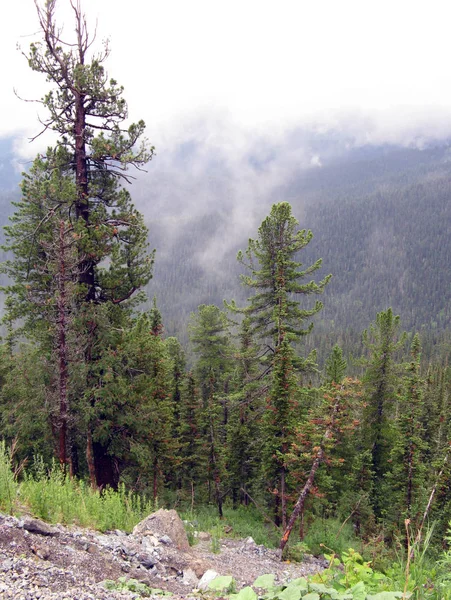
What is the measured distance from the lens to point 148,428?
40.0 feet

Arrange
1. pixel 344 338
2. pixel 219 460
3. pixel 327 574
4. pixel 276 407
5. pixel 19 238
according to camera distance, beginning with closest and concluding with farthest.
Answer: pixel 327 574 → pixel 19 238 → pixel 276 407 → pixel 219 460 → pixel 344 338

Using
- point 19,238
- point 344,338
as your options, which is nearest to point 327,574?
point 19,238

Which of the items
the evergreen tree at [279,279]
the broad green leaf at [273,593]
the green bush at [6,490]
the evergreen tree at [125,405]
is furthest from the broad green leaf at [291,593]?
the evergreen tree at [279,279]

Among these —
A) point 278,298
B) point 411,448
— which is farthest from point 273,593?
point 411,448

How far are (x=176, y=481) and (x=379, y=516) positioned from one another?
13856 mm

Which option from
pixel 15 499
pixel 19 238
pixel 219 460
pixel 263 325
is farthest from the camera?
pixel 219 460

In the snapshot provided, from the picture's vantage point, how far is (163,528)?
6.84 m

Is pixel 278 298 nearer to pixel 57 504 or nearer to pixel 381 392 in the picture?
pixel 381 392

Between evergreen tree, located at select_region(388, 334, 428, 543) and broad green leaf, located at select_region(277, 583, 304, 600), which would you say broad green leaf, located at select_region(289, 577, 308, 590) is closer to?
broad green leaf, located at select_region(277, 583, 304, 600)

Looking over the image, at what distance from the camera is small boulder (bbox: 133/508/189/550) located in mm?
6523

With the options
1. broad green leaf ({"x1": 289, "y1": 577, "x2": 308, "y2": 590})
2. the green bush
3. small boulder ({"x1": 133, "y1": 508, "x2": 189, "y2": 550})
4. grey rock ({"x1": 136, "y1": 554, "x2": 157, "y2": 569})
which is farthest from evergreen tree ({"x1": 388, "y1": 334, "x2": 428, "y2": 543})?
the green bush

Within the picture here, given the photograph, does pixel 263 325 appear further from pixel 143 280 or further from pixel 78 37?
pixel 78 37

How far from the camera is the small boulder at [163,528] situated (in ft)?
21.4

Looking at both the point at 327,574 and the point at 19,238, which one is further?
the point at 19,238
